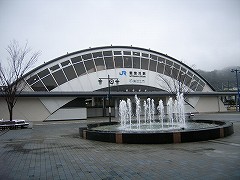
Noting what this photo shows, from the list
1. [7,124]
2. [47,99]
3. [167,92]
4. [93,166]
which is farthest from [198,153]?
[167,92]

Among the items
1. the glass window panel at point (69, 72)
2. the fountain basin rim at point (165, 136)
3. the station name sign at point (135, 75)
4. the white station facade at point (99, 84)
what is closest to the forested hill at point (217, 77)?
the white station facade at point (99, 84)

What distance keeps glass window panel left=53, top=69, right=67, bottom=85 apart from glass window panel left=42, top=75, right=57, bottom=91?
70 centimetres

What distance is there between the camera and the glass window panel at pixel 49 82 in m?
33.0

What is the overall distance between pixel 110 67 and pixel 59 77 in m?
8.86

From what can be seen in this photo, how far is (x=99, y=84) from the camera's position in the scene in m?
35.5

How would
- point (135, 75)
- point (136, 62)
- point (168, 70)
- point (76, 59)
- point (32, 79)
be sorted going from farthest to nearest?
point (168, 70), point (136, 62), point (135, 75), point (76, 59), point (32, 79)

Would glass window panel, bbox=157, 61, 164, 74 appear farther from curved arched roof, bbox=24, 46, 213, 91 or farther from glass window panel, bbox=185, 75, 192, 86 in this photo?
glass window panel, bbox=185, 75, 192, 86

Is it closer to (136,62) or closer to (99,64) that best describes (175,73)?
(136,62)

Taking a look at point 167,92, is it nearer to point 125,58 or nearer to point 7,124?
point 125,58

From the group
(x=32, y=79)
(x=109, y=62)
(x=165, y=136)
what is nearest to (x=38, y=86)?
(x=32, y=79)

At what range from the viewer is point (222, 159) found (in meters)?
6.70

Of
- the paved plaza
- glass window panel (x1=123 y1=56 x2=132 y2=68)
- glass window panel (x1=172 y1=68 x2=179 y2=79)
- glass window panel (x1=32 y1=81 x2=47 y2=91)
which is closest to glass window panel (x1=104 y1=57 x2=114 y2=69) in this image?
glass window panel (x1=123 y1=56 x2=132 y2=68)

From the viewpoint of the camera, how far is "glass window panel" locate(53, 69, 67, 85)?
111ft

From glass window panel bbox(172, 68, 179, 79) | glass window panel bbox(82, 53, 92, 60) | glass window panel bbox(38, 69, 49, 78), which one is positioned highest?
glass window panel bbox(82, 53, 92, 60)
